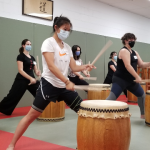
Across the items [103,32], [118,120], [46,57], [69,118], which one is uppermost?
[103,32]

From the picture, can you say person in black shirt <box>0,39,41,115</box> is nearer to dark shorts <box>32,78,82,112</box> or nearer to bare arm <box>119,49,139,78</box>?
bare arm <box>119,49,139,78</box>

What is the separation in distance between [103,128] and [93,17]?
18.0 feet

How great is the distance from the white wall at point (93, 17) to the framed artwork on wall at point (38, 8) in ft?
0.32

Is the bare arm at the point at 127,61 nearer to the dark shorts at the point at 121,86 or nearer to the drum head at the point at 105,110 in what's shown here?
the dark shorts at the point at 121,86

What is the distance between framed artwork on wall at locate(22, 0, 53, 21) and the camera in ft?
16.9

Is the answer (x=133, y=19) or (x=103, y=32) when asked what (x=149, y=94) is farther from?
(x=133, y=19)

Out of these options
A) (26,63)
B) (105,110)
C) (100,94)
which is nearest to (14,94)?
(26,63)

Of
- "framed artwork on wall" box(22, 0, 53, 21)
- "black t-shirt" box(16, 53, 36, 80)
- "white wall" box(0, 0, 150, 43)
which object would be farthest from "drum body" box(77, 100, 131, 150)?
"framed artwork on wall" box(22, 0, 53, 21)

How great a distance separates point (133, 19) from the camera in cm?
848

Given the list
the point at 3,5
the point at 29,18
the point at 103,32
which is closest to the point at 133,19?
the point at 103,32

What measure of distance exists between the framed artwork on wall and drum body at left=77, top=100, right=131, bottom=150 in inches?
152

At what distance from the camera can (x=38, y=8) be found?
17.7ft

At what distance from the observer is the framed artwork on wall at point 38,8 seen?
5164mm

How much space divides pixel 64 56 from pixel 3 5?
3.14 m
